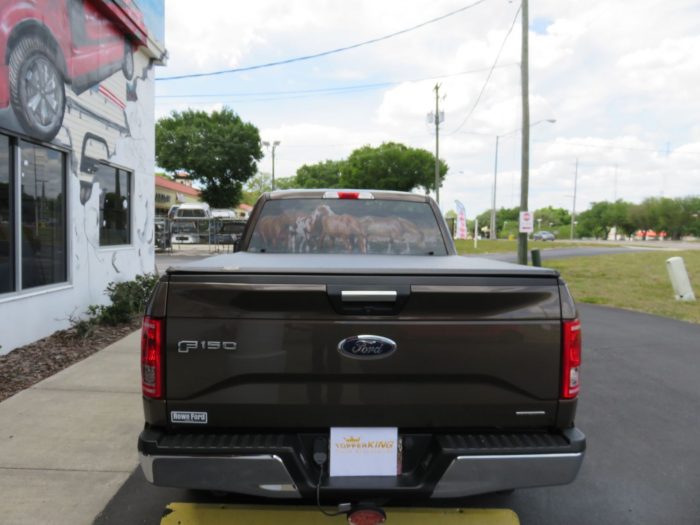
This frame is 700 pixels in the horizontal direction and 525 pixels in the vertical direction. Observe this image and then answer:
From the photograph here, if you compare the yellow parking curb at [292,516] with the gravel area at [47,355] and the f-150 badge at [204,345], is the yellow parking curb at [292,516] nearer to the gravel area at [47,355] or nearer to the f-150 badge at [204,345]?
the f-150 badge at [204,345]

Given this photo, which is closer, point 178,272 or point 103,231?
point 178,272

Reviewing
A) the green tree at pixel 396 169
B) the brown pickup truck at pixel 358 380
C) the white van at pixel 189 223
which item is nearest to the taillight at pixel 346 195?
the brown pickup truck at pixel 358 380

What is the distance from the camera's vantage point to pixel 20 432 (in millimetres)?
4391

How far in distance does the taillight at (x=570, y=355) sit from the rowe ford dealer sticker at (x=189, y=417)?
62.2 inches

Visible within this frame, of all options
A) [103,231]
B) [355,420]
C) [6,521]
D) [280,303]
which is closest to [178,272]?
[280,303]

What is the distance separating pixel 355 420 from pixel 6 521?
213cm

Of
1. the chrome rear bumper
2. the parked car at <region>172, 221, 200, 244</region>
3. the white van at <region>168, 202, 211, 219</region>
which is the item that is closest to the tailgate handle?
the chrome rear bumper

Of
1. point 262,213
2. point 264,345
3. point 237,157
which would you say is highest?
point 237,157

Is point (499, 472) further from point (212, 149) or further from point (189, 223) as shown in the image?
point (212, 149)

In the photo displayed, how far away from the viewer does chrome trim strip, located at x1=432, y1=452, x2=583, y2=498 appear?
8.04ft

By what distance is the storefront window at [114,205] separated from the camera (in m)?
9.48

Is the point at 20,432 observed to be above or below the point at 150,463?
below

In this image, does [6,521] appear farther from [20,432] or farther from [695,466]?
[695,466]

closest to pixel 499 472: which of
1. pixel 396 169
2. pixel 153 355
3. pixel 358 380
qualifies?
pixel 358 380
